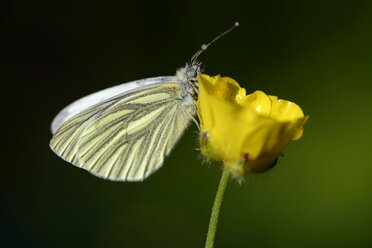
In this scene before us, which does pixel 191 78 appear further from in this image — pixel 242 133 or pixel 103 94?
pixel 242 133

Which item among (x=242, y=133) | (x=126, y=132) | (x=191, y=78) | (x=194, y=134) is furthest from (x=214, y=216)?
(x=194, y=134)

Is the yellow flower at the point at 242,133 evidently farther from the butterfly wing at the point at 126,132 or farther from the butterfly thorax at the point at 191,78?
Result: the butterfly wing at the point at 126,132

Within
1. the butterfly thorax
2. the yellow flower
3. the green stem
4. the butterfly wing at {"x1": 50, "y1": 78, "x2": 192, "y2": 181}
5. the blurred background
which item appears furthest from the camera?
the blurred background

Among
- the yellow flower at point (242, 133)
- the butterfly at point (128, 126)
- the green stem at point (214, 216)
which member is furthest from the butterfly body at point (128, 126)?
the green stem at point (214, 216)

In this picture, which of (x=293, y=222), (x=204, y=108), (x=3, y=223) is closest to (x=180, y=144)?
(x=293, y=222)

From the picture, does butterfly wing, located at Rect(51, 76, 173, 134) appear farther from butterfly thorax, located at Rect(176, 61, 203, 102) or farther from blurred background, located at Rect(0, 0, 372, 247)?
blurred background, located at Rect(0, 0, 372, 247)

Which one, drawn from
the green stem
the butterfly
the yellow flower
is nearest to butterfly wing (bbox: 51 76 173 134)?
the butterfly

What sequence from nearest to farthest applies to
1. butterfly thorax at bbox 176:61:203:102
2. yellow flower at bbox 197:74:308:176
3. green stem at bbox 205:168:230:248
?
green stem at bbox 205:168:230:248, yellow flower at bbox 197:74:308:176, butterfly thorax at bbox 176:61:203:102

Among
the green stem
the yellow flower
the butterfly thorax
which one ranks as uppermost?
the butterfly thorax
